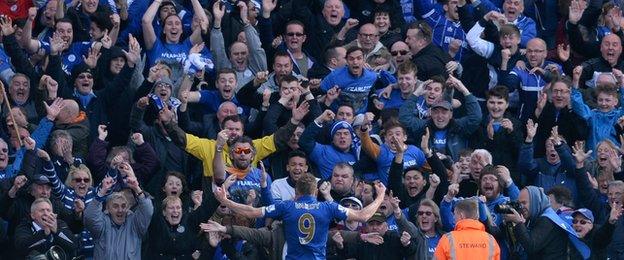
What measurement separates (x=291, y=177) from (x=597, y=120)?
4.23m

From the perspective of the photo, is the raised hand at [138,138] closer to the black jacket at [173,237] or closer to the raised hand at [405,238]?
the black jacket at [173,237]

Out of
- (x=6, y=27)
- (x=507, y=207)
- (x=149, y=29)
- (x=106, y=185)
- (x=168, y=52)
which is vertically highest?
(x=6, y=27)

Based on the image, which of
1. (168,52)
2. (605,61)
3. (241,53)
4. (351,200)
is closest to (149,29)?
(168,52)

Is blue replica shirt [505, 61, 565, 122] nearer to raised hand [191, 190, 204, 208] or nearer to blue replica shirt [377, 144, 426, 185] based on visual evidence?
blue replica shirt [377, 144, 426, 185]

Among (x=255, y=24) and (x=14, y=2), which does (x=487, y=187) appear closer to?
(x=255, y=24)

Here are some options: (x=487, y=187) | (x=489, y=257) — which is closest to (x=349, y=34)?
(x=487, y=187)

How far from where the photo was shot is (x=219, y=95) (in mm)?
28906

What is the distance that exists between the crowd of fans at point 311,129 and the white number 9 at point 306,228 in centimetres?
1

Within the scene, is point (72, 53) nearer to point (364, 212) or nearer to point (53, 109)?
point (53, 109)

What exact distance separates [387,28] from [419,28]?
87 cm

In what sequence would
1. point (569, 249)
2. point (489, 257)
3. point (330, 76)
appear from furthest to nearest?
point (330, 76)
point (569, 249)
point (489, 257)

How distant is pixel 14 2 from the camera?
3045 centimetres

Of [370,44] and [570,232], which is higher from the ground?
[370,44]

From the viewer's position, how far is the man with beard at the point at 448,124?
28422 mm
